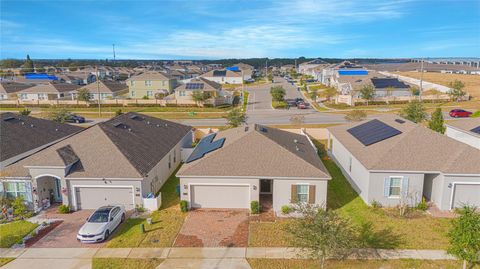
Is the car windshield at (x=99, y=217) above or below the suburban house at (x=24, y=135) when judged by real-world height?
below

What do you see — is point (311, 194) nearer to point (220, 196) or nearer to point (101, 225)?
point (220, 196)

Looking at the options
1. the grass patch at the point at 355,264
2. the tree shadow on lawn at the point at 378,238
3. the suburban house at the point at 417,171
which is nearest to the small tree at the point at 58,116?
the suburban house at the point at 417,171

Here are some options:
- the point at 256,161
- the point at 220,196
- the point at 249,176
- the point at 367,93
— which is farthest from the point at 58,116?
the point at 367,93

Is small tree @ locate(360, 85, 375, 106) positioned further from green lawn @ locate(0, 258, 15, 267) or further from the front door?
green lawn @ locate(0, 258, 15, 267)

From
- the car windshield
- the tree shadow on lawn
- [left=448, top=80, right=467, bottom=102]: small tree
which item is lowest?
the tree shadow on lawn

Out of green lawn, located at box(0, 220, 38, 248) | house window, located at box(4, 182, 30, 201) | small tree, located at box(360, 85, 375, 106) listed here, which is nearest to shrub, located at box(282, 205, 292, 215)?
green lawn, located at box(0, 220, 38, 248)

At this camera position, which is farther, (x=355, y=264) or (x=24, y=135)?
(x=24, y=135)

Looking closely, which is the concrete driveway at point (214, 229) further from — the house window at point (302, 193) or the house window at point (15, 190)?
the house window at point (15, 190)
